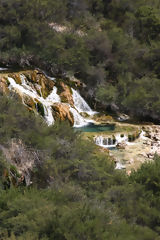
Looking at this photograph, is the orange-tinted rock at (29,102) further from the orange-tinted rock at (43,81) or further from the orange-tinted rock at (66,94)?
the orange-tinted rock at (66,94)

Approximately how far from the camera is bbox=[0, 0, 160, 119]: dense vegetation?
28.0m

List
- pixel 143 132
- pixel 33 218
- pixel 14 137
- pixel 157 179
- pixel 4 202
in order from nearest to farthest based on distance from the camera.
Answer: pixel 33 218, pixel 4 202, pixel 157 179, pixel 14 137, pixel 143 132

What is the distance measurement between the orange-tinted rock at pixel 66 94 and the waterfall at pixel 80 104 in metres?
0.57

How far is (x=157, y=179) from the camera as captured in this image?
37.8 feet

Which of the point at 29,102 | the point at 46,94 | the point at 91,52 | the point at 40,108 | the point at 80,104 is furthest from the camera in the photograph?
the point at 91,52

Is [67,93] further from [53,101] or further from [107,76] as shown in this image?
[107,76]

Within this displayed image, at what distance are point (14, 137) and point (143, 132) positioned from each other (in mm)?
13133

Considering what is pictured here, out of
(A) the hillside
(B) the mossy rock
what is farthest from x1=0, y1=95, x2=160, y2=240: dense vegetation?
(B) the mossy rock

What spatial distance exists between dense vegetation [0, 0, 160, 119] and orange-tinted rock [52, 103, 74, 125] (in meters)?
4.43

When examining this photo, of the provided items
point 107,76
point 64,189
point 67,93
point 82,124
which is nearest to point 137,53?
point 107,76

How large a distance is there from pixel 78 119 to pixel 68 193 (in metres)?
15.3

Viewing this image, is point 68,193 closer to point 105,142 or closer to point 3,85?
point 105,142

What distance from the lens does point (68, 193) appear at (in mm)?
10078

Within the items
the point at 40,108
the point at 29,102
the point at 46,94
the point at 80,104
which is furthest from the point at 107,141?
the point at 46,94
